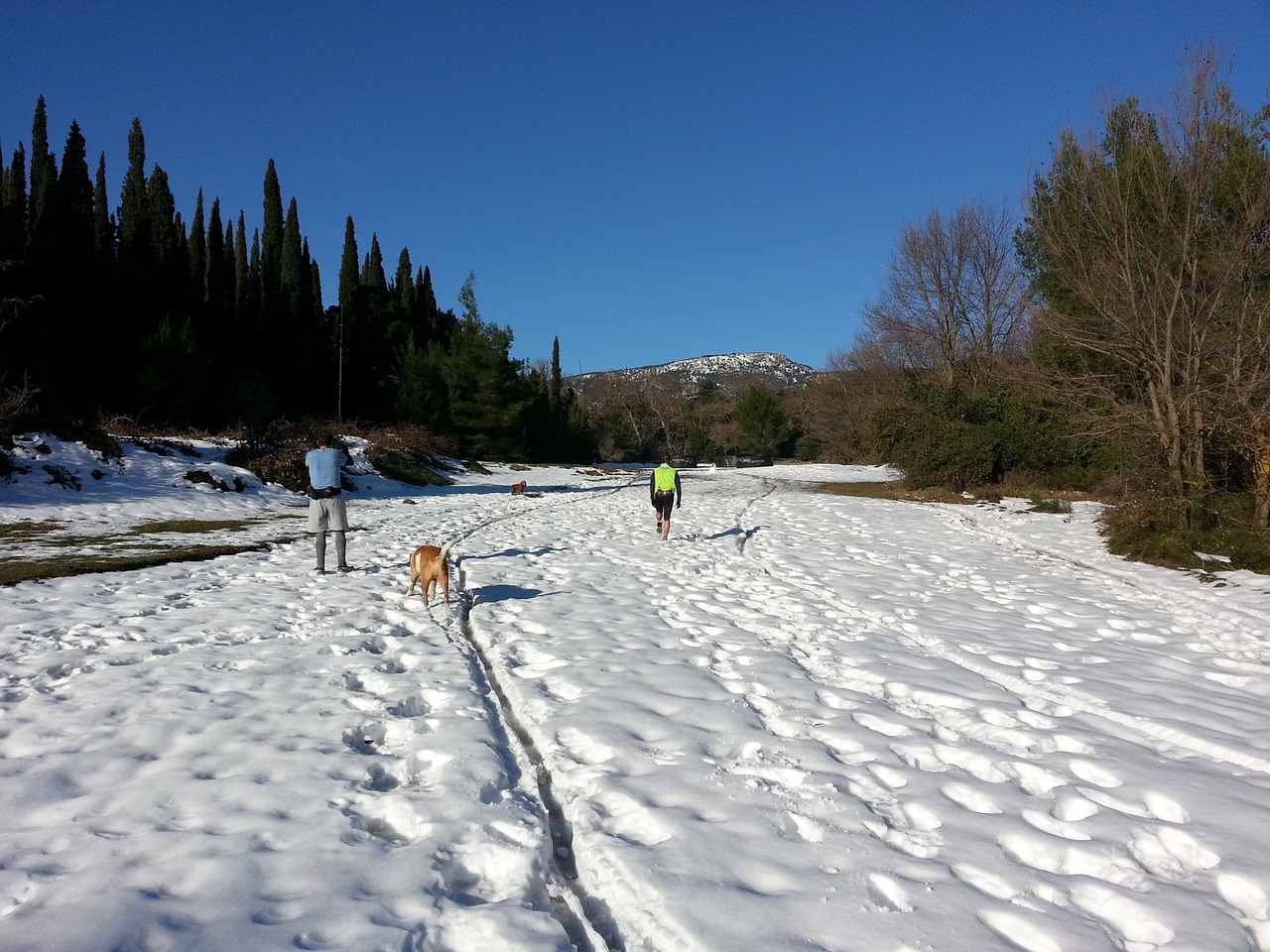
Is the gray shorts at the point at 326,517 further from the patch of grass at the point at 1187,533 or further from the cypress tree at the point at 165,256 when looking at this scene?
the cypress tree at the point at 165,256

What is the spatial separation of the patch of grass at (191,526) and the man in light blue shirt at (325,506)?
5.07 m

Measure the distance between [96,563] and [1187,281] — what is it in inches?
Answer: 660

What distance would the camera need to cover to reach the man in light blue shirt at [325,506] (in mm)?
9344

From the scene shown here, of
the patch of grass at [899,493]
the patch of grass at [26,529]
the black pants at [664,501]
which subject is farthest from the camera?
the patch of grass at [899,493]

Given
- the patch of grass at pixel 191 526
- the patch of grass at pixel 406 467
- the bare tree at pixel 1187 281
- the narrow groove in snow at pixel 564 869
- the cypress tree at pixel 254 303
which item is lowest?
the narrow groove in snow at pixel 564 869

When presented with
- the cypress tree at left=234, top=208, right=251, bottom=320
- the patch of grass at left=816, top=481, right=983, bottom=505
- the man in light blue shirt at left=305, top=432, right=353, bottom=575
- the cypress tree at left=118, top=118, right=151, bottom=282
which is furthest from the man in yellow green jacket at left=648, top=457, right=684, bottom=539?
the cypress tree at left=234, top=208, right=251, bottom=320

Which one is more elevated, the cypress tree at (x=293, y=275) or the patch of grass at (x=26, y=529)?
the cypress tree at (x=293, y=275)

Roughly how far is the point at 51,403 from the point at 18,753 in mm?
33831

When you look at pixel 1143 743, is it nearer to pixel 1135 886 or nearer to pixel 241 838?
pixel 1135 886

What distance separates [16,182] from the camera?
43.5m

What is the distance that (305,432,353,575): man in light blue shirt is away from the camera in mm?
9344

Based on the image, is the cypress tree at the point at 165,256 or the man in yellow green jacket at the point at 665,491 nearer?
the man in yellow green jacket at the point at 665,491

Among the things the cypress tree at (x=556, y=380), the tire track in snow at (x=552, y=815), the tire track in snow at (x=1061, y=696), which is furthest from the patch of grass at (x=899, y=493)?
the cypress tree at (x=556, y=380)

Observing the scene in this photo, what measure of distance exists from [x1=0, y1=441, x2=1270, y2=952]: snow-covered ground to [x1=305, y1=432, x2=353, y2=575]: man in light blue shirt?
0.40 m
